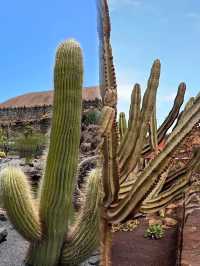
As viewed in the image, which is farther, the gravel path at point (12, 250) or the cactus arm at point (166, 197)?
the gravel path at point (12, 250)

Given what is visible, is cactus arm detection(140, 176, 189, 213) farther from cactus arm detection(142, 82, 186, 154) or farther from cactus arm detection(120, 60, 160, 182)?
cactus arm detection(142, 82, 186, 154)

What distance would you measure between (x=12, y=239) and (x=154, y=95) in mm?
1532

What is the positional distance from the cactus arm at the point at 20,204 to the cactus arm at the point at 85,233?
10cm

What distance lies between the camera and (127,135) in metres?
1.22

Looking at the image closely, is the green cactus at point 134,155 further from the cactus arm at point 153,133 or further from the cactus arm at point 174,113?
the cactus arm at point 153,133

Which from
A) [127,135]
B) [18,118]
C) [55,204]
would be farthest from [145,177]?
[18,118]

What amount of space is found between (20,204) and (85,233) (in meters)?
0.25

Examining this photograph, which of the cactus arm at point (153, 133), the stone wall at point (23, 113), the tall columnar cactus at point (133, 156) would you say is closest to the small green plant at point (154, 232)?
the cactus arm at point (153, 133)

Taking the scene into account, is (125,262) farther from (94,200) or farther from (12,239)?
(94,200)

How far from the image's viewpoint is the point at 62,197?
1.32m

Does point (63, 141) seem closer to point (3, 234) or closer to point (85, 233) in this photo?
point (85, 233)

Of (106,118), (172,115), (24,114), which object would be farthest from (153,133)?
(106,118)

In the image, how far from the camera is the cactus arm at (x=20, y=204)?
136cm

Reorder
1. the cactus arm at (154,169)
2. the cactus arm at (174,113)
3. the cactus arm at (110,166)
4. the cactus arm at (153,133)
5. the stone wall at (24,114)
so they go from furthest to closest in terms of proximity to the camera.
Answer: the cactus arm at (153,133) → the cactus arm at (174,113) → the stone wall at (24,114) → the cactus arm at (154,169) → the cactus arm at (110,166)
